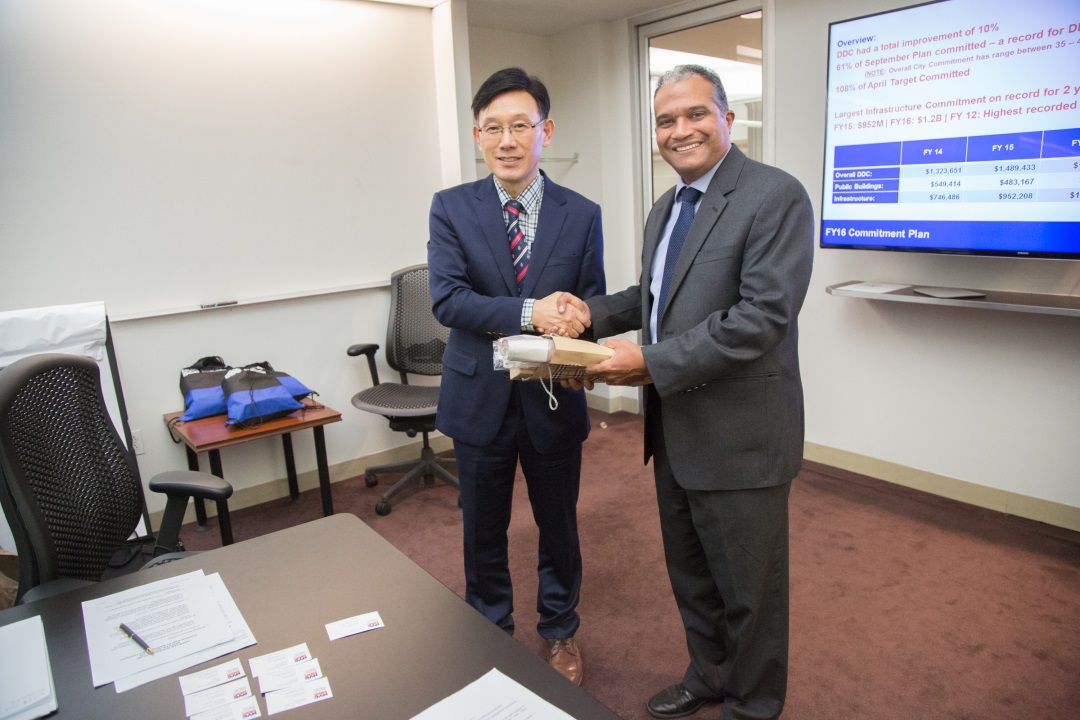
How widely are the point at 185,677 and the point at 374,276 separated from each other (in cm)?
314

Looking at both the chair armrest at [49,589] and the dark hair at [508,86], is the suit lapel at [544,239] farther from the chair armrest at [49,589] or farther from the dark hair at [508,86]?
the chair armrest at [49,589]

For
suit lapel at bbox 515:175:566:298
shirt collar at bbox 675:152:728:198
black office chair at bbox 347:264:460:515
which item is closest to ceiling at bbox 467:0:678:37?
black office chair at bbox 347:264:460:515

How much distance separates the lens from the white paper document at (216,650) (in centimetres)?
116

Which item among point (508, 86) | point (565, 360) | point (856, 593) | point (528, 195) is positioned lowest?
point (856, 593)

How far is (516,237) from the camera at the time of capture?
2.13 meters

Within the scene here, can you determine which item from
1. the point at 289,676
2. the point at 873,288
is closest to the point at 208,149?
the point at 289,676

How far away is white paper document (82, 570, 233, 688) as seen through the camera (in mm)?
1202

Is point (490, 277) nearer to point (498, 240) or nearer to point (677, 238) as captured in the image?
point (498, 240)

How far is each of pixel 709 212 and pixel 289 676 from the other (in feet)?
4.20

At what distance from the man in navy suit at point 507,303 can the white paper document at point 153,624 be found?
0.89 meters

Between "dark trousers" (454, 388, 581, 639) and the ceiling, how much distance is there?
2905 mm

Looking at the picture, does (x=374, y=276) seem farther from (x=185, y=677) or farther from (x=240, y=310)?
(x=185, y=677)

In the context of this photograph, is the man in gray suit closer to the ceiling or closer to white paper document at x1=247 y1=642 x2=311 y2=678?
white paper document at x1=247 y1=642 x2=311 y2=678

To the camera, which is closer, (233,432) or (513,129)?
(513,129)
